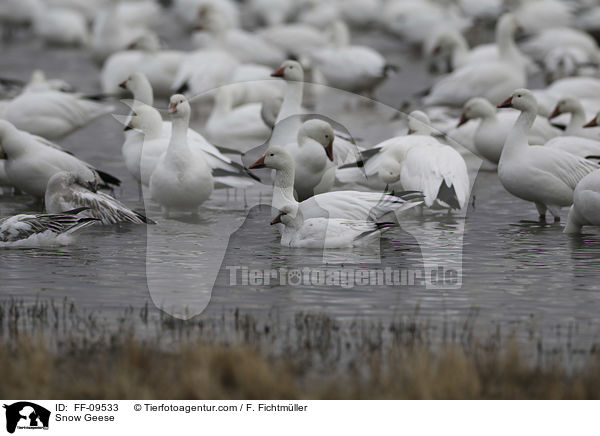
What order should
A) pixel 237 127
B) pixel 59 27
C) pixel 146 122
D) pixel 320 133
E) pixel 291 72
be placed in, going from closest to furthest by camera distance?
1. pixel 320 133
2. pixel 146 122
3. pixel 291 72
4. pixel 237 127
5. pixel 59 27

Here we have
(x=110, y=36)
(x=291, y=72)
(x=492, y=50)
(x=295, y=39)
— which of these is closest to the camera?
(x=291, y=72)

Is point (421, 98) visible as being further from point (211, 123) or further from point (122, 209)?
point (122, 209)

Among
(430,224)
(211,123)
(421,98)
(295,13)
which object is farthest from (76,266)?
(295,13)

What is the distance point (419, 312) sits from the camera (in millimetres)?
6570

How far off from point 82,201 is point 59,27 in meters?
15.7

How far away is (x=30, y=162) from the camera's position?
962cm

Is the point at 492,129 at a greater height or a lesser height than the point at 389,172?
greater

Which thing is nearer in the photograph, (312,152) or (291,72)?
(312,152)

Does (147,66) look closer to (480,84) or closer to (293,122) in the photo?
(480,84)

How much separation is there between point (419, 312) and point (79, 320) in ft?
Answer: 6.71

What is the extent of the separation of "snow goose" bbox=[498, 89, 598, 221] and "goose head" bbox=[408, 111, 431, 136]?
1.23 meters

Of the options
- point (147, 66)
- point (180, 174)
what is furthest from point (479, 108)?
point (147, 66)
